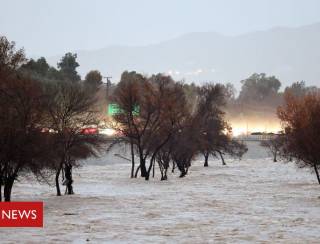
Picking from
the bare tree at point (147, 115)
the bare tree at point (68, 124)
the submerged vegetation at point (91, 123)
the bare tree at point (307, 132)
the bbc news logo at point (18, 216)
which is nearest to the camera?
the bbc news logo at point (18, 216)

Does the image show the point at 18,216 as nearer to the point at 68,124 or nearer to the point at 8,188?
the point at 8,188

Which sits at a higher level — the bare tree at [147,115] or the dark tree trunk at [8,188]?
the bare tree at [147,115]

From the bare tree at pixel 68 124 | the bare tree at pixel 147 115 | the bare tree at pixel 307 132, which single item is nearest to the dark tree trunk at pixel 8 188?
the bare tree at pixel 68 124

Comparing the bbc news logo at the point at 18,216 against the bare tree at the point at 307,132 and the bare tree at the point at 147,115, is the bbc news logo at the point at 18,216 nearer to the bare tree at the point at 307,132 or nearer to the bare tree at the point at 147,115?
the bare tree at the point at 307,132

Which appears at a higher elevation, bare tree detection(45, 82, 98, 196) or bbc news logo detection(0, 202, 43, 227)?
bare tree detection(45, 82, 98, 196)

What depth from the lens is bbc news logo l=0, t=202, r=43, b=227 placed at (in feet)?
55.6

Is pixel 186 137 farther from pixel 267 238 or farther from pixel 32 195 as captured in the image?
pixel 267 238

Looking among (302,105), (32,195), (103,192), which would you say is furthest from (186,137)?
(32,195)

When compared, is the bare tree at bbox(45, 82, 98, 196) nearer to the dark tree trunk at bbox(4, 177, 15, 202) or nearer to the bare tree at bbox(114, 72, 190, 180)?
the dark tree trunk at bbox(4, 177, 15, 202)

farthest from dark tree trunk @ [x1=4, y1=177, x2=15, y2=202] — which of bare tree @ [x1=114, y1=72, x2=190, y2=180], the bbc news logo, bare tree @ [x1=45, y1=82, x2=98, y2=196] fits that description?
bare tree @ [x1=114, y1=72, x2=190, y2=180]

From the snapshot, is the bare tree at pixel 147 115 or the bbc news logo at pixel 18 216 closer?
the bbc news logo at pixel 18 216

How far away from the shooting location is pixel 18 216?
56.5 ft

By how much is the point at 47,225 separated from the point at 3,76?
35.9 feet

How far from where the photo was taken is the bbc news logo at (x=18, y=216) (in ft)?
55.6
